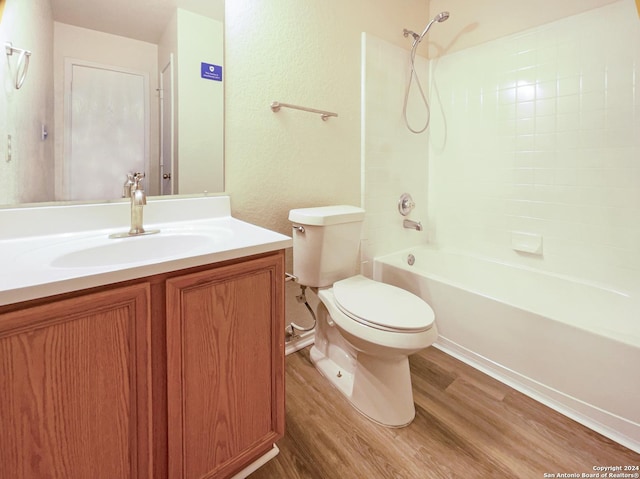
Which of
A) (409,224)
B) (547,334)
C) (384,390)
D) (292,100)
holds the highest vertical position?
(292,100)

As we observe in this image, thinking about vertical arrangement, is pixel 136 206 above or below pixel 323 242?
above

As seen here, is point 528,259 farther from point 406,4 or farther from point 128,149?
point 128,149

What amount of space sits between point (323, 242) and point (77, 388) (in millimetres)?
1026

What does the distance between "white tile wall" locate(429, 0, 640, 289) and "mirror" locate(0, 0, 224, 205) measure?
1.67 meters

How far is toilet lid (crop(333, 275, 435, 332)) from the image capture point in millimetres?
1202

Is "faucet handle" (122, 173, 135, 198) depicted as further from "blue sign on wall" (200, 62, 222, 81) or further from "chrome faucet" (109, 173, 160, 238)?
"blue sign on wall" (200, 62, 222, 81)

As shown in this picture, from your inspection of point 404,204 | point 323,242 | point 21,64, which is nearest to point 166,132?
point 21,64

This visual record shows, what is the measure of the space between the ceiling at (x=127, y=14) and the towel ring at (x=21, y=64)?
0.54ft

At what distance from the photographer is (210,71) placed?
1.35 m

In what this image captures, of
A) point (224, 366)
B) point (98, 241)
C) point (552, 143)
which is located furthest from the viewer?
point (552, 143)

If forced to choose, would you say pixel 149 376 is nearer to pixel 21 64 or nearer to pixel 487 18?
pixel 21 64

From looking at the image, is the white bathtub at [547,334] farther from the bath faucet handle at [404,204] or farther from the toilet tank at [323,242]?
the toilet tank at [323,242]

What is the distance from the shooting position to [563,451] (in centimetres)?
119

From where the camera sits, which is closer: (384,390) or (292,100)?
(384,390)
